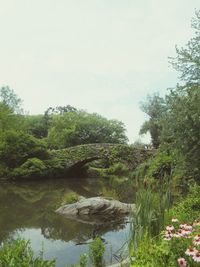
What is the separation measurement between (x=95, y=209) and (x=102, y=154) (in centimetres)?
1904

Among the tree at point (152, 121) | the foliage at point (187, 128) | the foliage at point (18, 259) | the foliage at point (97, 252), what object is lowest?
the foliage at point (97, 252)

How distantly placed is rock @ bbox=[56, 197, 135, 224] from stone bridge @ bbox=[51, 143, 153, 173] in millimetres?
17293

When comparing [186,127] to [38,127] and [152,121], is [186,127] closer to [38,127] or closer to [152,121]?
[152,121]

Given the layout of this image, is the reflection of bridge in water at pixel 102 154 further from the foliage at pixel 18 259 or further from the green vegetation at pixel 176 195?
the foliage at pixel 18 259

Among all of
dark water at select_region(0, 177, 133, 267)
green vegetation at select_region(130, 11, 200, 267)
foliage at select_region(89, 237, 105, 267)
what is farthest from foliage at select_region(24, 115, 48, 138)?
foliage at select_region(89, 237, 105, 267)

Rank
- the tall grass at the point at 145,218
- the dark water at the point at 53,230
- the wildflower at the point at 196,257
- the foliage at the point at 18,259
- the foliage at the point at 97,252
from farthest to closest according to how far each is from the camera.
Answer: the dark water at the point at 53,230, the foliage at the point at 97,252, the tall grass at the point at 145,218, the foliage at the point at 18,259, the wildflower at the point at 196,257

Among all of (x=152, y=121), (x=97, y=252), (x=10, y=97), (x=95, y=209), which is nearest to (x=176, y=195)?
(x=95, y=209)

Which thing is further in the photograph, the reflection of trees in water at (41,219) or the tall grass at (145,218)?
the reflection of trees in water at (41,219)

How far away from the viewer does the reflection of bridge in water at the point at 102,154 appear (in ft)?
104

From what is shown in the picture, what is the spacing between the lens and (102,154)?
32531mm

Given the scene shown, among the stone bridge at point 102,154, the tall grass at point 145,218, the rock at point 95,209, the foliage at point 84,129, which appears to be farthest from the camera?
the foliage at point 84,129

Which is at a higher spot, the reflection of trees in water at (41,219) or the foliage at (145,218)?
the foliage at (145,218)

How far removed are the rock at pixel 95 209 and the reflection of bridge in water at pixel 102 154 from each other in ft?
57.2

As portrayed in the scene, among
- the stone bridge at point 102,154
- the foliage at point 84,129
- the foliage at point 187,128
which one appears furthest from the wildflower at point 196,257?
the foliage at point 84,129
